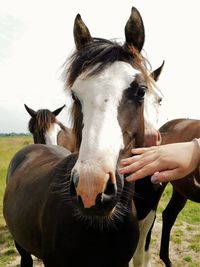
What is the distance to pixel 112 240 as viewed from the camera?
240cm

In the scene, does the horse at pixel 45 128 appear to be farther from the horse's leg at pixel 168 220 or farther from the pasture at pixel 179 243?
the horse's leg at pixel 168 220

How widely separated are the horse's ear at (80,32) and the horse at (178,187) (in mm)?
3040

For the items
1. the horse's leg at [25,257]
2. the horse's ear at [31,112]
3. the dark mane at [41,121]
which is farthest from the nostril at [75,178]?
the horse's ear at [31,112]

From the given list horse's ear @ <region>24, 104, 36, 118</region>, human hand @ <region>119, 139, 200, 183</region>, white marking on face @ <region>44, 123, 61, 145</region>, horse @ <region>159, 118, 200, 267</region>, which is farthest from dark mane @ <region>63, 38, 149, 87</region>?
horse's ear @ <region>24, 104, 36, 118</region>

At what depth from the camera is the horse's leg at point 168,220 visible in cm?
505

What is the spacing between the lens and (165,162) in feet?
4.59

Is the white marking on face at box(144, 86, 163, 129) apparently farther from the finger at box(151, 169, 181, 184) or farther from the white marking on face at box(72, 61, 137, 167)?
the finger at box(151, 169, 181, 184)

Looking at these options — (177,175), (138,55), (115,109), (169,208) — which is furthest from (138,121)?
(169,208)

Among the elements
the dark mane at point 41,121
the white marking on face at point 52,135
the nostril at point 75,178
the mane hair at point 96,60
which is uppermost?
the mane hair at point 96,60

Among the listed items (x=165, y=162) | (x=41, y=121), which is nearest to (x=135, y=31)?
(x=165, y=162)

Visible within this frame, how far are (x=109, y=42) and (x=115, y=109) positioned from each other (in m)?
0.71

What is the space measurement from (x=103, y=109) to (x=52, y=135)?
193 inches

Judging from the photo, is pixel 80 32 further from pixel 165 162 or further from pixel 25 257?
pixel 25 257

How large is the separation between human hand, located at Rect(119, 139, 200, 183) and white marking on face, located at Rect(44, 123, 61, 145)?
17.4ft
